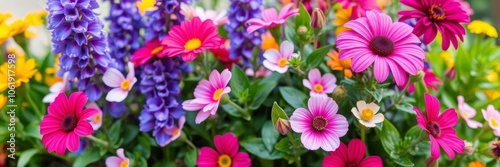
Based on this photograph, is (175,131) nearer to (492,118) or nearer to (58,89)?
(58,89)

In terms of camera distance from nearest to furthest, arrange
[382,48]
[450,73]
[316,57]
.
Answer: [382,48] < [316,57] < [450,73]

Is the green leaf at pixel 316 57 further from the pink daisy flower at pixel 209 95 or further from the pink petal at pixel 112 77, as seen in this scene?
the pink petal at pixel 112 77

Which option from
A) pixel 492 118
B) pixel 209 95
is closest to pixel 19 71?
pixel 209 95

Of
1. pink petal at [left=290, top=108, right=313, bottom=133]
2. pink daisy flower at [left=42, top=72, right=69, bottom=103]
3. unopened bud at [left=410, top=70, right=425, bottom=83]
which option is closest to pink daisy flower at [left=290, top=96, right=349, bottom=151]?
pink petal at [left=290, top=108, right=313, bottom=133]

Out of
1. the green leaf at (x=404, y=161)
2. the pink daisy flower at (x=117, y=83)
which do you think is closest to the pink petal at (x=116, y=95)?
the pink daisy flower at (x=117, y=83)

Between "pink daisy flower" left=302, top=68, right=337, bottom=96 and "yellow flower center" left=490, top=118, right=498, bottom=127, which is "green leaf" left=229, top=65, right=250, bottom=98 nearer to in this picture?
"pink daisy flower" left=302, top=68, right=337, bottom=96

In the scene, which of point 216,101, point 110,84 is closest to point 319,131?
point 216,101

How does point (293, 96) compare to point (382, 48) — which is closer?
point (382, 48)
